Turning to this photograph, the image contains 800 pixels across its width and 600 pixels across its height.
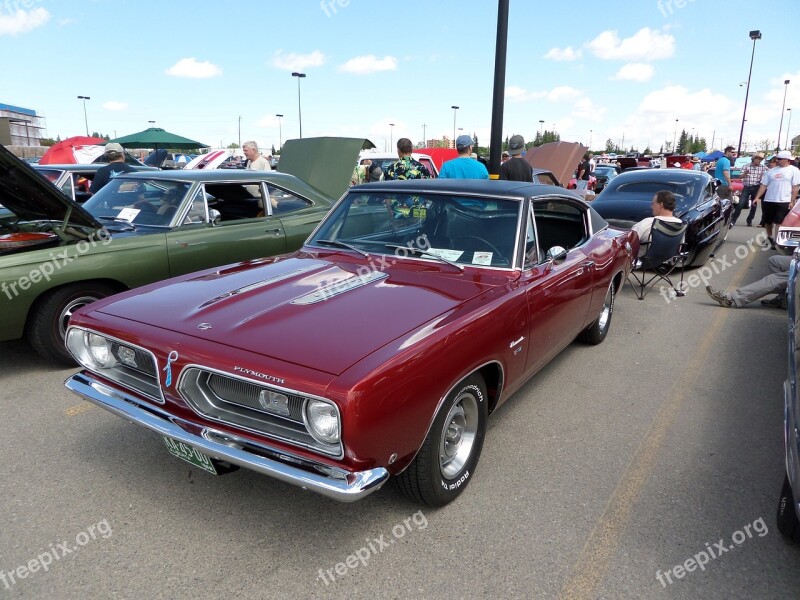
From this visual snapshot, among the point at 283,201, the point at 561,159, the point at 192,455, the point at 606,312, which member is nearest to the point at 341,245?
the point at 192,455

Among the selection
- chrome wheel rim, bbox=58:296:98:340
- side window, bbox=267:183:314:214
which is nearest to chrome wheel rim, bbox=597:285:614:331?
side window, bbox=267:183:314:214

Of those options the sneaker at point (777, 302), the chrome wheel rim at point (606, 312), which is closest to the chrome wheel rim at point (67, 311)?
the chrome wheel rim at point (606, 312)

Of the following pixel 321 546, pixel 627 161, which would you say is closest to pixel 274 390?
pixel 321 546

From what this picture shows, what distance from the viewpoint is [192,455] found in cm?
253

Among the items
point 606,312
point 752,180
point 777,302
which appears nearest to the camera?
point 606,312

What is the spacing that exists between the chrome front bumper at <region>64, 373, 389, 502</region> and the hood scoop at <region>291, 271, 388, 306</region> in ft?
2.58

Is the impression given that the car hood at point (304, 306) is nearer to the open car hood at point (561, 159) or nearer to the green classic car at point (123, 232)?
the green classic car at point (123, 232)

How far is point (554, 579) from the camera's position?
2.37 metres

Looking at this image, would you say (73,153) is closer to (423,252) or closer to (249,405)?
(423,252)

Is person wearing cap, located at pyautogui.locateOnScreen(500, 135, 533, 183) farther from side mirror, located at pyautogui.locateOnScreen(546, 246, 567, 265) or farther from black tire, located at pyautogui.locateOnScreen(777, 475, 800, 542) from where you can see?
black tire, located at pyautogui.locateOnScreen(777, 475, 800, 542)

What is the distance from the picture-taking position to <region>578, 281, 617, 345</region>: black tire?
5106mm

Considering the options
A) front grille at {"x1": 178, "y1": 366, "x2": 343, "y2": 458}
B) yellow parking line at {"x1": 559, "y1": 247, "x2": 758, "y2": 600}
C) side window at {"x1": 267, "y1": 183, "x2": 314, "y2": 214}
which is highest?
side window at {"x1": 267, "y1": 183, "x2": 314, "y2": 214}

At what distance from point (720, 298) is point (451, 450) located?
17.1ft

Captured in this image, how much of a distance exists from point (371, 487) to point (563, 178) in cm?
1170
